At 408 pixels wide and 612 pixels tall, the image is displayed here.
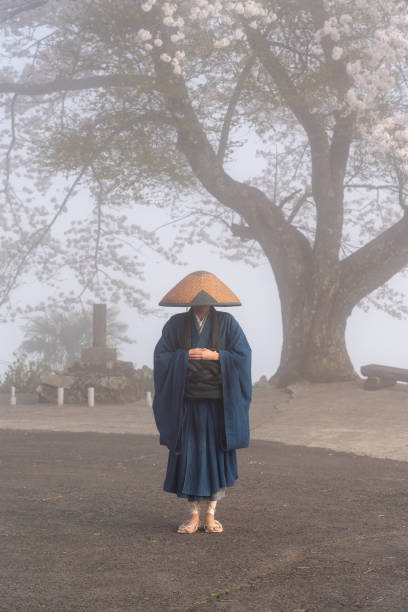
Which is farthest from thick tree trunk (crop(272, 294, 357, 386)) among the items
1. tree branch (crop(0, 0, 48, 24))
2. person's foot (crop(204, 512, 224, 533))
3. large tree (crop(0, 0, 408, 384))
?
person's foot (crop(204, 512, 224, 533))

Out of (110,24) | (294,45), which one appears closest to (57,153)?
(110,24)

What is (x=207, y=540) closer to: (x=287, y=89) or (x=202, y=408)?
(x=202, y=408)

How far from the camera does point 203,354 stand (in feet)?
19.6

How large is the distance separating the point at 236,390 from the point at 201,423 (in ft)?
1.31

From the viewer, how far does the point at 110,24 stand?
56.8 feet

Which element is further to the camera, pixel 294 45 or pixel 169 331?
pixel 294 45

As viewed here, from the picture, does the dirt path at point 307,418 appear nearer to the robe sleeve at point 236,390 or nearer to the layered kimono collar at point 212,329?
the robe sleeve at point 236,390

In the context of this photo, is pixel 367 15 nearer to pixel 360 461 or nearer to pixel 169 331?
pixel 360 461

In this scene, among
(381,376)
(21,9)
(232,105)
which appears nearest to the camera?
(381,376)

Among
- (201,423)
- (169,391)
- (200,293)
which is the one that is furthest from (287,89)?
(201,423)

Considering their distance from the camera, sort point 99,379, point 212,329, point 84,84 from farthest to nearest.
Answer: point 84,84 → point 99,379 → point 212,329

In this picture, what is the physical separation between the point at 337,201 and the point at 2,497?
1291 centimetres

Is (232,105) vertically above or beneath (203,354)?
above

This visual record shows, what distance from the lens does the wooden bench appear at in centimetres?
1597
